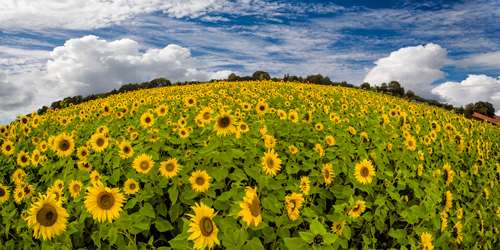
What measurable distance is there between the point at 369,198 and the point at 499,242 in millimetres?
4383

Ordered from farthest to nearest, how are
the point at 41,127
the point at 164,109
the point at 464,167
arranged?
1. the point at 41,127
2. the point at 464,167
3. the point at 164,109

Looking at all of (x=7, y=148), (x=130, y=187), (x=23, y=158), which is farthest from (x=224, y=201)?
(x=7, y=148)

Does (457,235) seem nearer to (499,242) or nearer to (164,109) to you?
(499,242)

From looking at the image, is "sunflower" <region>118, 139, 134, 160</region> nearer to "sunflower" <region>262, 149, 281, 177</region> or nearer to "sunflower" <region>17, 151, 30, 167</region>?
"sunflower" <region>262, 149, 281, 177</region>

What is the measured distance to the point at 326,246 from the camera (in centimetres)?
197

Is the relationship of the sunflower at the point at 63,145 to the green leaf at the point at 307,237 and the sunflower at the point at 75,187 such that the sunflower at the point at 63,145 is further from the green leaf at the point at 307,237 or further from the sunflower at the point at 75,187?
the green leaf at the point at 307,237

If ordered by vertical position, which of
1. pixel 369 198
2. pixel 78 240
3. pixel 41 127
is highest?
pixel 369 198

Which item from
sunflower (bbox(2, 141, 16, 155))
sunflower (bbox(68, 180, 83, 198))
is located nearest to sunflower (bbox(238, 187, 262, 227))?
sunflower (bbox(68, 180, 83, 198))

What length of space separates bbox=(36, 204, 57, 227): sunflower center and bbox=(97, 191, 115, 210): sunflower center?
15.8 inches

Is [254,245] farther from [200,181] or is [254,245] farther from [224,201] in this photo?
[200,181]

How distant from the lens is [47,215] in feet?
7.34

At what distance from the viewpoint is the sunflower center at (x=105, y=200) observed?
7.79 feet

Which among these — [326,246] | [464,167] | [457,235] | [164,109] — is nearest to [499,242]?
[464,167]

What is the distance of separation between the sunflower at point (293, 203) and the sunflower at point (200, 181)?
110 centimetres
